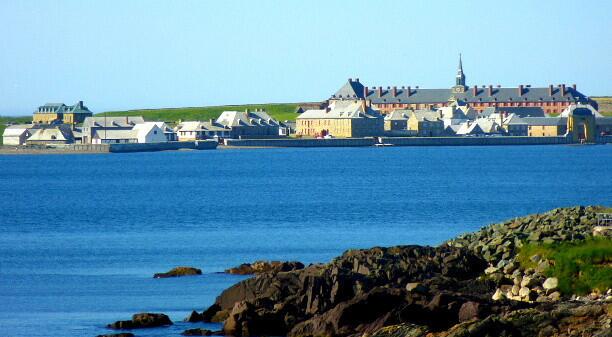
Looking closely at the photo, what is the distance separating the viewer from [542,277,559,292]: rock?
69.0 feet

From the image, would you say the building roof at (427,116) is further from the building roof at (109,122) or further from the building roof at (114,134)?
the building roof at (114,134)

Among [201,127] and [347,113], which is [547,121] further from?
[201,127]

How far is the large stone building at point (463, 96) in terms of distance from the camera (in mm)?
165875

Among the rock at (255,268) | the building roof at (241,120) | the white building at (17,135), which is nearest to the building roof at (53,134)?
the white building at (17,135)

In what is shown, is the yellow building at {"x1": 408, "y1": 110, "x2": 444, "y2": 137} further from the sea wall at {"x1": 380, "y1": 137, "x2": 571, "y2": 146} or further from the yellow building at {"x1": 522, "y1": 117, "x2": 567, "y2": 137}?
the yellow building at {"x1": 522, "y1": 117, "x2": 567, "y2": 137}

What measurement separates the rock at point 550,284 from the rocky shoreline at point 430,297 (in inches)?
0.8

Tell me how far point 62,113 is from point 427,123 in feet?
140

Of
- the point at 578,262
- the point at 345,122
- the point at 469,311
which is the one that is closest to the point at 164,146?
the point at 345,122

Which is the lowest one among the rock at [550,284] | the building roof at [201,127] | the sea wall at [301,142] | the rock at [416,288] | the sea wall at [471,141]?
the sea wall at [471,141]

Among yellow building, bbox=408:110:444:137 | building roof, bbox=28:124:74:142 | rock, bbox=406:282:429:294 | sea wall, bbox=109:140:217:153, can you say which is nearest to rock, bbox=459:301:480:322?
rock, bbox=406:282:429:294

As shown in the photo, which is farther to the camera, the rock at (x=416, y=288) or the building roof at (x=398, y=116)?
the building roof at (x=398, y=116)

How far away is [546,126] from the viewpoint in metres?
148

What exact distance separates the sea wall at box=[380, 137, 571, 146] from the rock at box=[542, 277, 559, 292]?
413 feet

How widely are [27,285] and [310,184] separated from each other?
4292 centimetres
